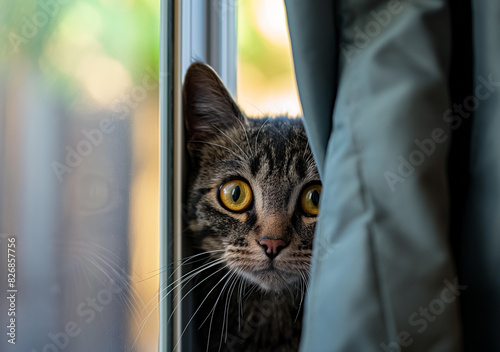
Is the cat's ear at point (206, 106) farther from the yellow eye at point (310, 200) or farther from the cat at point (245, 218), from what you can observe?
the yellow eye at point (310, 200)

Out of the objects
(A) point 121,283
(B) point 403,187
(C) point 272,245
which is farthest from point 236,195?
(B) point 403,187

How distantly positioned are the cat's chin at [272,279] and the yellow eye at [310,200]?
131 mm

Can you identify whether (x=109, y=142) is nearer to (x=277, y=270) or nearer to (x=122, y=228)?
(x=122, y=228)

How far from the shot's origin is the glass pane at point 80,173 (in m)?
0.71

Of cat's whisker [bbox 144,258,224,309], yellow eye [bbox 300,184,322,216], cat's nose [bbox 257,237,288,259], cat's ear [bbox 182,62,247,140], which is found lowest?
cat's whisker [bbox 144,258,224,309]

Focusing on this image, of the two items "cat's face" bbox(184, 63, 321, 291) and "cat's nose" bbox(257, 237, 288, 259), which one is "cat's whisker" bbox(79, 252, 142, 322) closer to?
"cat's face" bbox(184, 63, 321, 291)

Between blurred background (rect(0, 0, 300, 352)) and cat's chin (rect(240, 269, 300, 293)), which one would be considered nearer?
blurred background (rect(0, 0, 300, 352))

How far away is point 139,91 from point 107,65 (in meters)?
0.08

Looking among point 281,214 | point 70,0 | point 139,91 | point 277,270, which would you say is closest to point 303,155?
point 281,214

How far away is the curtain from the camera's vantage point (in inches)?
18.7

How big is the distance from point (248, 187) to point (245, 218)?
0.07 metres

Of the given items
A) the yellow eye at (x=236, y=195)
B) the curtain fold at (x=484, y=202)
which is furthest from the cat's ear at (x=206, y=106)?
the curtain fold at (x=484, y=202)

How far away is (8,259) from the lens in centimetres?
69

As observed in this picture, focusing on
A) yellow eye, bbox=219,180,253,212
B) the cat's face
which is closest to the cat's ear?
the cat's face
